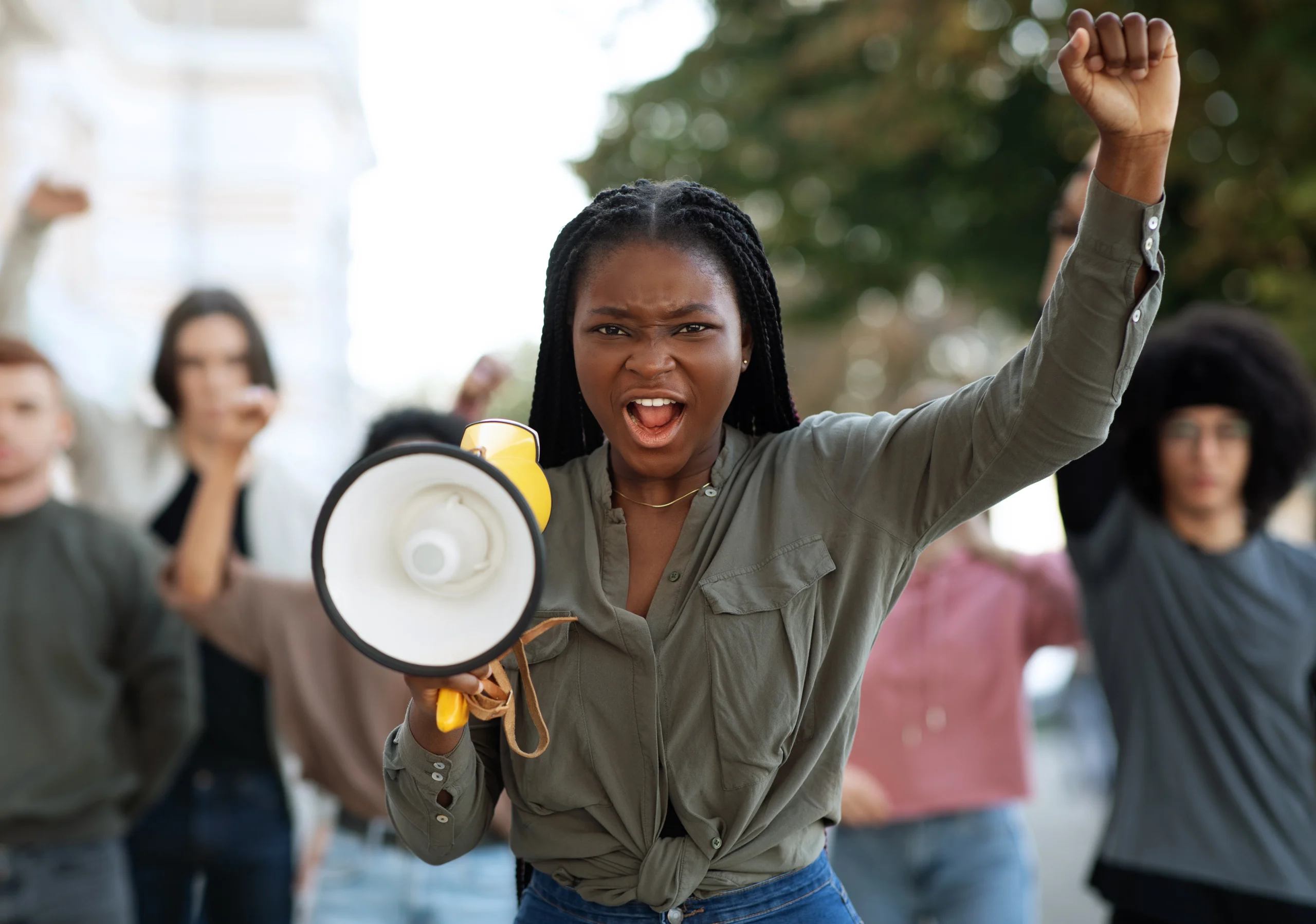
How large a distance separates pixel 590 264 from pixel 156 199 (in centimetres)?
1402

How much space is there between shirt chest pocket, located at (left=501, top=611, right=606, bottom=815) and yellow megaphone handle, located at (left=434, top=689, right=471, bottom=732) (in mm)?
110

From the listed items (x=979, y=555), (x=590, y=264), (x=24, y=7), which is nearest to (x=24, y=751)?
(x=590, y=264)

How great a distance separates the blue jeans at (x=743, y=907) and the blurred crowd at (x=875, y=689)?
1614mm

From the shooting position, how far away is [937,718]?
4219mm

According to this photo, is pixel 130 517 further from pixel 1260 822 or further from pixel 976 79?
pixel 976 79

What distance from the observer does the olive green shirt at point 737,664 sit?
6.58 ft

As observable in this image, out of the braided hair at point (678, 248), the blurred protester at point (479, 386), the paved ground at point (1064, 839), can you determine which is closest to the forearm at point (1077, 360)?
the braided hair at point (678, 248)

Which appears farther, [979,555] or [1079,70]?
[979,555]

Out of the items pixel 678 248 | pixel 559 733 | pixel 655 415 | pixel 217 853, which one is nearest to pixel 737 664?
pixel 559 733

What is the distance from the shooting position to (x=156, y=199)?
1490 centimetres

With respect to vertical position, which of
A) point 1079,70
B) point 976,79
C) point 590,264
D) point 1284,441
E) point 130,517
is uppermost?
point 976,79

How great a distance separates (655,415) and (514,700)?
484mm

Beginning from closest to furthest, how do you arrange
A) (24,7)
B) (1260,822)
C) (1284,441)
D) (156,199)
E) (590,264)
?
(590,264)
(1260,822)
(1284,441)
(24,7)
(156,199)

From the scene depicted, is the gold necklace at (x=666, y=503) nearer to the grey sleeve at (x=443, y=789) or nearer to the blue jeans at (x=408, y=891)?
the grey sleeve at (x=443, y=789)
